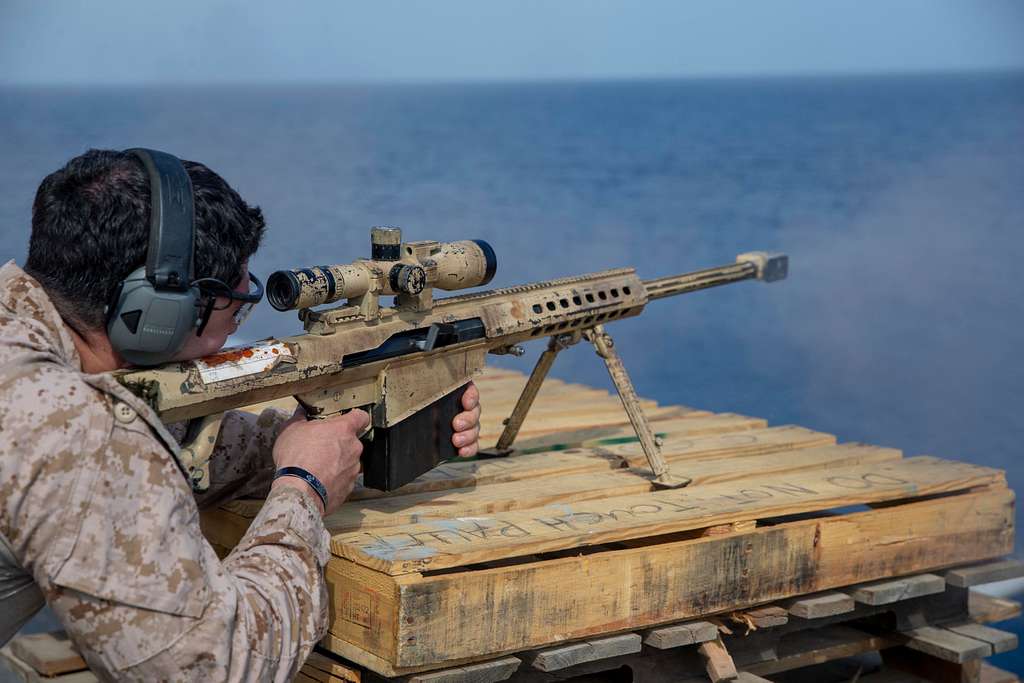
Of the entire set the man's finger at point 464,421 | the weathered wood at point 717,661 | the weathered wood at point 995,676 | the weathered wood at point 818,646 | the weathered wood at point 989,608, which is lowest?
the weathered wood at point 995,676

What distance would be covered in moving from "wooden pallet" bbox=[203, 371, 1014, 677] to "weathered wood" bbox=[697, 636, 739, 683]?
0.34 feet

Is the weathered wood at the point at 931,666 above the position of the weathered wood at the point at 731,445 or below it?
below

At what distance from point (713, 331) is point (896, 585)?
7365 mm

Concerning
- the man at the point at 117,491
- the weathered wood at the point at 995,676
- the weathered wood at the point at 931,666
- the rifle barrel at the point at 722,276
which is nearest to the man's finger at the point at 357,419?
the man at the point at 117,491

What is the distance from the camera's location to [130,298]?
2447 millimetres

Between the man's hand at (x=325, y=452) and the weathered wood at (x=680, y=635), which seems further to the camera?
the weathered wood at (x=680, y=635)

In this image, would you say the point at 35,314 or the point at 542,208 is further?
the point at 542,208

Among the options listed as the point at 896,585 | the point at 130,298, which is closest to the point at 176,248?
the point at 130,298

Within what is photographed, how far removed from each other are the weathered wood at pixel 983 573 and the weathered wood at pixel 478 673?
1539 millimetres

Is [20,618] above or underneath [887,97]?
underneath

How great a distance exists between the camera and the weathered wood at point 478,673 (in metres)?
2.79

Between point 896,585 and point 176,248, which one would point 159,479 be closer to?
point 176,248

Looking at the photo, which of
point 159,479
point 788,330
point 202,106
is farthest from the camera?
point 202,106

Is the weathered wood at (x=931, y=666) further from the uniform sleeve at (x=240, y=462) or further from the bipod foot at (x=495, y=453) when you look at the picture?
the uniform sleeve at (x=240, y=462)
